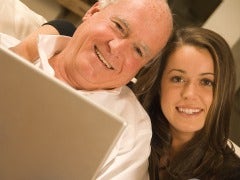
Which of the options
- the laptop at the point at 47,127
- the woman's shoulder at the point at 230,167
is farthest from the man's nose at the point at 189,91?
the laptop at the point at 47,127

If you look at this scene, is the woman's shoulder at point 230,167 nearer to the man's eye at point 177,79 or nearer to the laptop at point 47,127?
the man's eye at point 177,79

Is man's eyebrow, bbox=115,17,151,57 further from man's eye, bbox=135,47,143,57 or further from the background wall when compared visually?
the background wall

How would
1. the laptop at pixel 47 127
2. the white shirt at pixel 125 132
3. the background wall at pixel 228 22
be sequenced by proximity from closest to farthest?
the laptop at pixel 47 127
the white shirt at pixel 125 132
the background wall at pixel 228 22

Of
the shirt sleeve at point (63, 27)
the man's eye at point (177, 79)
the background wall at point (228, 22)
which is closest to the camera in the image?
the man's eye at point (177, 79)

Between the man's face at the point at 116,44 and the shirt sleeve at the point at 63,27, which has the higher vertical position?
the man's face at the point at 116,44

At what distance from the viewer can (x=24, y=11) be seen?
1494 millimetres

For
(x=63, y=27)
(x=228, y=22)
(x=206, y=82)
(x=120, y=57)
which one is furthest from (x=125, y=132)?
(x=228, y=22)

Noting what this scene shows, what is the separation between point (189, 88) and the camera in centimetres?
105

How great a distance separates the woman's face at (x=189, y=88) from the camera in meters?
1.04

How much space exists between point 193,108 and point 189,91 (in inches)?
2.0

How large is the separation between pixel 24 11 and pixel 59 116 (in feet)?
3.83

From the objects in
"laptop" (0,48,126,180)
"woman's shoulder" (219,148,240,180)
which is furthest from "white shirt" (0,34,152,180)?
"laptop" (0,48,126,180)

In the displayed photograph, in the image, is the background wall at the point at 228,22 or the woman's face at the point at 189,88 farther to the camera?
the background wall at the point at 228,22

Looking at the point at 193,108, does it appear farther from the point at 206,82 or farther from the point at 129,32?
the point at 129,32
